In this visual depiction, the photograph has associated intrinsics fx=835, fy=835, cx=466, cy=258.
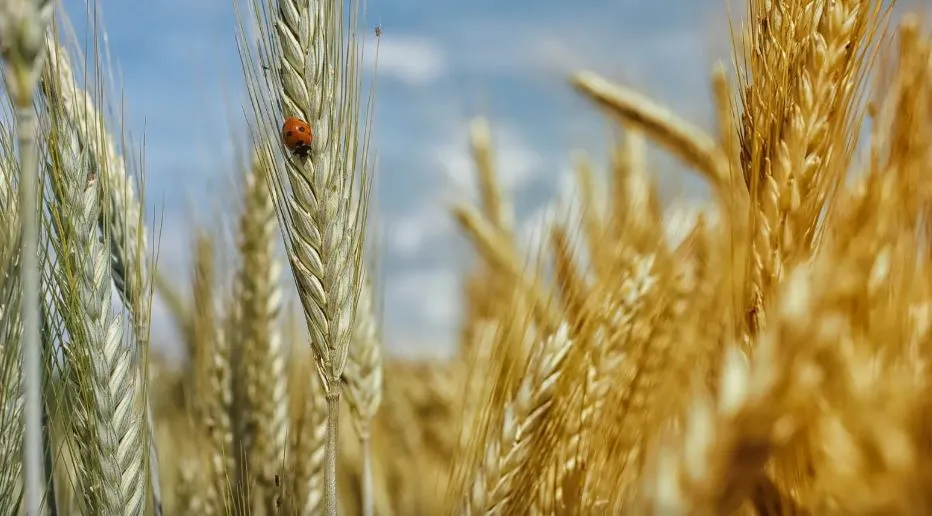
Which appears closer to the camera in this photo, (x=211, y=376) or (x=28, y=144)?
(x=28, y=144)

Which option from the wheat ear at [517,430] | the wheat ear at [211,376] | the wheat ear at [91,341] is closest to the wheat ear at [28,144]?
the wheat ear at [91,341]

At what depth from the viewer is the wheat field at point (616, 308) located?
546 millimetres

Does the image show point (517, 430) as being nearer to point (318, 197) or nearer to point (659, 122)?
point (318, 197)

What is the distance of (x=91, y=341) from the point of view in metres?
1.05

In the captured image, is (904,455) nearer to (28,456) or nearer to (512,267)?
(28,456)

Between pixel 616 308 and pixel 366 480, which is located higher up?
pixel 616 308

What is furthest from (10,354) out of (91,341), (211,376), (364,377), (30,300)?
(211,376)

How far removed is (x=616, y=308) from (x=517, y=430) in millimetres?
233

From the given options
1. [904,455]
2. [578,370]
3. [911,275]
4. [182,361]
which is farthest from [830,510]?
[182,361]

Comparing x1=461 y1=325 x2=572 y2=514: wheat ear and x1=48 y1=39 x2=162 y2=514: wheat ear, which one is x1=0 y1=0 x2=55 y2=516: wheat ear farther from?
x1=461 y1=325 x2=572 y2=514: wheat ear

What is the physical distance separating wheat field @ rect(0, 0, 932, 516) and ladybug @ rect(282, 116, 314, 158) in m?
0.02

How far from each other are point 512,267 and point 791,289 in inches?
75.3

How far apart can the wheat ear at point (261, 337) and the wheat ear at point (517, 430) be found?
665 mm

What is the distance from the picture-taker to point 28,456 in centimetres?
77
